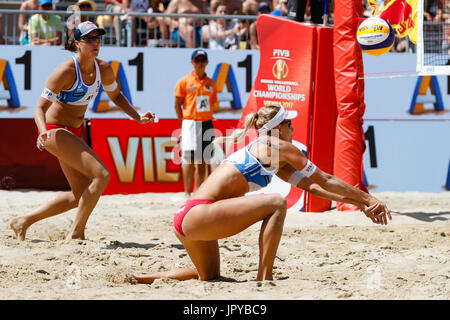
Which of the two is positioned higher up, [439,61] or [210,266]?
[439,61]

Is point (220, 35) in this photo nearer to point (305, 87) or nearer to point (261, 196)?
point (305, 87)

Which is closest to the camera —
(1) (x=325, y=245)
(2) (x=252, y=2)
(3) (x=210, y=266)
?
(3) (x=210, y=266)

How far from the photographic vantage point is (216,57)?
10.5 meters

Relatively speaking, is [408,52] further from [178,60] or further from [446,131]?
[178,60]

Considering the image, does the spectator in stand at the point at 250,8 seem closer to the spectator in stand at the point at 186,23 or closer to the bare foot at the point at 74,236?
the spectator in stand at the point at 186,23

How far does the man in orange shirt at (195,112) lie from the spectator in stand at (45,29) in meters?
2.14

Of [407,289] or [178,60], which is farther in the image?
[178,60]

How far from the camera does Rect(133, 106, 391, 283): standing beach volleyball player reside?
439cm

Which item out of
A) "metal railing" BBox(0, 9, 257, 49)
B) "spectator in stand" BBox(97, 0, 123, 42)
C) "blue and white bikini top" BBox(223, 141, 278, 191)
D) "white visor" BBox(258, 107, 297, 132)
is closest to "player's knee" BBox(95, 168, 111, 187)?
"blue and white bikini top" BBox(223, 141, 278, 191)

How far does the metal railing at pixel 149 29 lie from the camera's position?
10.3 meters

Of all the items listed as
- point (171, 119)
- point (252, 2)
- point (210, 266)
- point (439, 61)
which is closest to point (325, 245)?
point (210, 266)

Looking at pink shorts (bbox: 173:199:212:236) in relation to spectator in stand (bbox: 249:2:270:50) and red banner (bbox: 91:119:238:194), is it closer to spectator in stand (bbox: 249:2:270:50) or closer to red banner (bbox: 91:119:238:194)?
red banner (bbox: 91:119:238:194)

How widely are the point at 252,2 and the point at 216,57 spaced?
178 centimetres

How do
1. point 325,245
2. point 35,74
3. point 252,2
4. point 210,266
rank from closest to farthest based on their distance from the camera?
point 210,266
point 325,245
point 35,74
point 252,2
